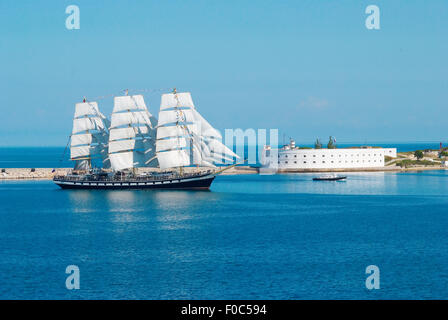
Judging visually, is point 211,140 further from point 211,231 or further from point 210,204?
point 211,231

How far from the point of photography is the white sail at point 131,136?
10281 cm

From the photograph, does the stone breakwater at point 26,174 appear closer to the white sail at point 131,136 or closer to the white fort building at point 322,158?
A: the white sail at point 131,136

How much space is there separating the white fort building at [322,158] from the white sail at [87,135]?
4828 cm

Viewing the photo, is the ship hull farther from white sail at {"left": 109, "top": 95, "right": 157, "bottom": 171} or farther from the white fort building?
the white fort building

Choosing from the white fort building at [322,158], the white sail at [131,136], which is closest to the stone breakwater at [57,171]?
the white fort building at [322,158]

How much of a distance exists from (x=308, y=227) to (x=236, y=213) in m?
12.9

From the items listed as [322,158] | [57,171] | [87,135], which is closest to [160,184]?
[87,135]

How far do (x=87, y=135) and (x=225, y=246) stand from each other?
219ft

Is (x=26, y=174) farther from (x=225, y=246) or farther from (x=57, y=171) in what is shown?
(x=225, y=246)

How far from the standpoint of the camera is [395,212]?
66375 mm

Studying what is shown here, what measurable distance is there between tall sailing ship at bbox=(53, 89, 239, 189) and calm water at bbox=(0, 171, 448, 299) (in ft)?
54.6

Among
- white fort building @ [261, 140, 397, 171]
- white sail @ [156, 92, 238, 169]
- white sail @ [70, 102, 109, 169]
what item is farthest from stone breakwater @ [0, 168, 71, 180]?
white fort building @ [261, 140, 397, 171]

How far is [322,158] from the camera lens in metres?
139

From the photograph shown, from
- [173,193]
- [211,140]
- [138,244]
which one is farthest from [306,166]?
[138,244]
